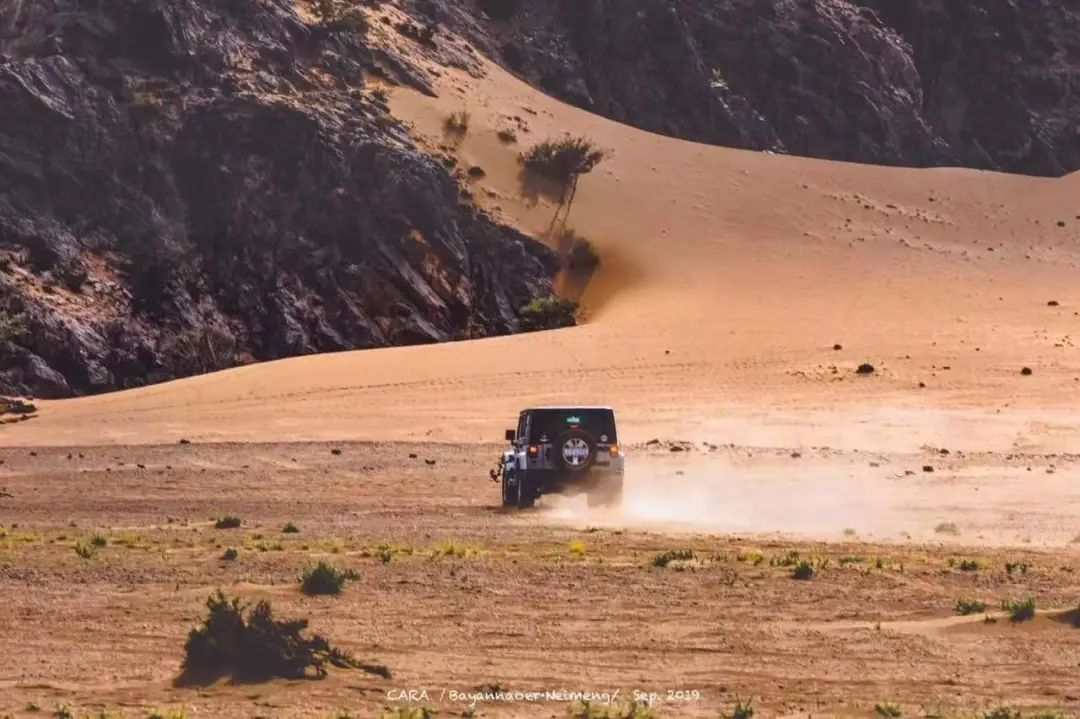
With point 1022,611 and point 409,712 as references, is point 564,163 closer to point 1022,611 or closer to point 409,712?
point 1022,611

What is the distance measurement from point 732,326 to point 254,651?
44.1 m

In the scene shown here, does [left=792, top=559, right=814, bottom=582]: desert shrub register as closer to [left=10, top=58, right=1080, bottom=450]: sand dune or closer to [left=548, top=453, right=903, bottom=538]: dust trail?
[left=548, top=453, right=903, bottom=538]: dust trail

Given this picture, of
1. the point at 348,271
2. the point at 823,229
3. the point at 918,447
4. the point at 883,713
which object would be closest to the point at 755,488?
the point at 918,447

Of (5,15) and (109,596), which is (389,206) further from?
(109,596)

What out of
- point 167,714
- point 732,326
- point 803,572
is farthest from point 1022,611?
point 732,326

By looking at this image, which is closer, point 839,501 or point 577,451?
point 577,451

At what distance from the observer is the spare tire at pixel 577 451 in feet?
80.0

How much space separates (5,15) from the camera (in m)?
62.0

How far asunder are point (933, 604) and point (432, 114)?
58.0 m

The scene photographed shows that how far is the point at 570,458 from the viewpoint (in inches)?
961

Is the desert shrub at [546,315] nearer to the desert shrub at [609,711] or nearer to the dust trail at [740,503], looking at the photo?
the dust trail at [740,503]

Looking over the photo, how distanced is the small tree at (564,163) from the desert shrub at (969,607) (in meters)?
53.5

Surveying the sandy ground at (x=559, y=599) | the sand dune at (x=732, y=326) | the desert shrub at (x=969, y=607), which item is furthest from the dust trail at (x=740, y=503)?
the desert shrub at (x=969, y=607)

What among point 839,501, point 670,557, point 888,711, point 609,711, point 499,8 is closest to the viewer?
point 609,711
